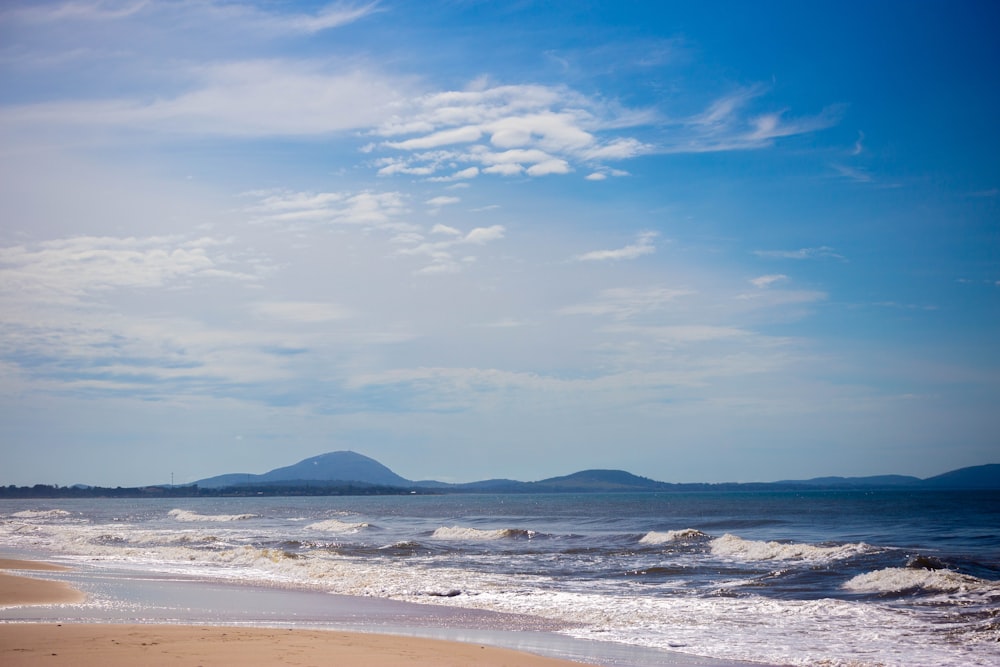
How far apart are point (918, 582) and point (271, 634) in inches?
628

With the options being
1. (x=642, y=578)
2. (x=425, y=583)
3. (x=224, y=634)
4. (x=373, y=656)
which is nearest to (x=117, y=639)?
(x=224, y=634)

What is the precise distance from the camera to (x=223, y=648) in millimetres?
10914

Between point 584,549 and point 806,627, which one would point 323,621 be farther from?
point 584,549

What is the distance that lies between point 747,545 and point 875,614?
16764 millimetres

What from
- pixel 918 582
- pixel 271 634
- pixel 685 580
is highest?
pixel 271 634

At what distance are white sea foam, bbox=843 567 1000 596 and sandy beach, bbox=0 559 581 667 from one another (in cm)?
1250

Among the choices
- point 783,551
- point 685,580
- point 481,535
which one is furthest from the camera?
point 481,535

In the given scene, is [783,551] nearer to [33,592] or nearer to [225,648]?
[33,592]

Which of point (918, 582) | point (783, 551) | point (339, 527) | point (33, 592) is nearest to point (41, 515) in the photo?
point (339, 527)

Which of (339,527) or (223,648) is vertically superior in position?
(223,648)

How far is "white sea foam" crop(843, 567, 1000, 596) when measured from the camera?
19.6 m

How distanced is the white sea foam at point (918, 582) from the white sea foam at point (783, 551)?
591cm

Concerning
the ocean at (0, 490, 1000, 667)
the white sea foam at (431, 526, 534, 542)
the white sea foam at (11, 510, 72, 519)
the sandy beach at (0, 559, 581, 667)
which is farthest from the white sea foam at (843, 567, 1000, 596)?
the white sea foam at (11, 510, 72, 519)

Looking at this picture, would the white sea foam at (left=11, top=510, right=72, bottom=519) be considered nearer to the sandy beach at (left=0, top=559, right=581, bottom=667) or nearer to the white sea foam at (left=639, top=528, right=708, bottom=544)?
the white sea foam at (left=639, top=528, right=708, bottom=544)
